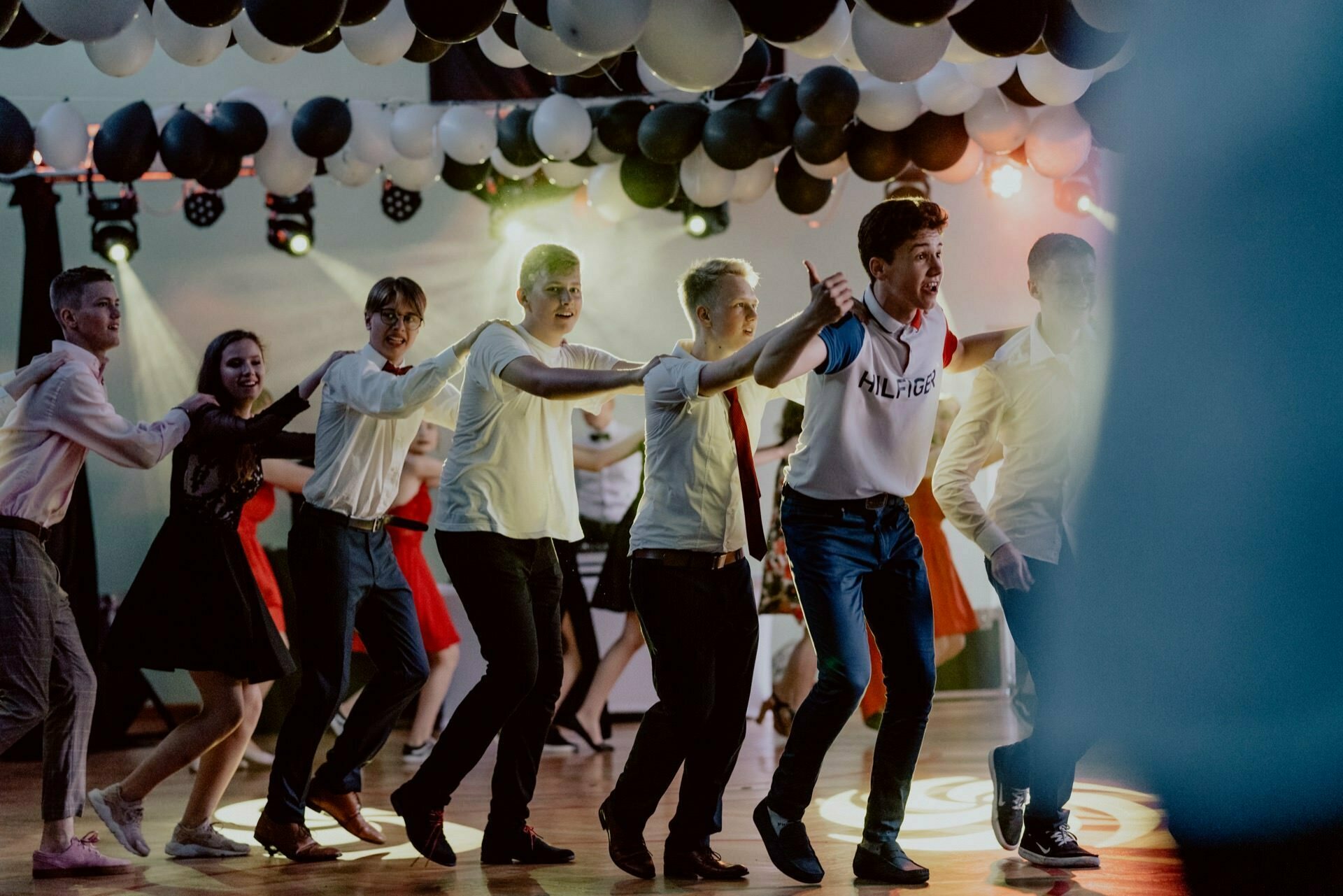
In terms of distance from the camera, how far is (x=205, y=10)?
3.44 metres

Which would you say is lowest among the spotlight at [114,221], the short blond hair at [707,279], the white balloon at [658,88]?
the short blond hair at [707,279]

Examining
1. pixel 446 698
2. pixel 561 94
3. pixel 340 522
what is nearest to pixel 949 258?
pixel 561 94

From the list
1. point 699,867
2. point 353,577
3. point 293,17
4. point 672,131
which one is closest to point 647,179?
point 672,131

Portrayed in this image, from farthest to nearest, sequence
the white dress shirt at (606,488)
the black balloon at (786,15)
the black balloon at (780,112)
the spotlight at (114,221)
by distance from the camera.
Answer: the white dress shirt at (606,488), the spotlight at (114,221), the black balloon at (780,112), the black balloon at (786,15)

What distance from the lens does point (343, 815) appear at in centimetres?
362

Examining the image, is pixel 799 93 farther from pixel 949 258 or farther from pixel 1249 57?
pixel 1249 57

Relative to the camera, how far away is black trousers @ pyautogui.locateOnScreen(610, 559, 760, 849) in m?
3.06

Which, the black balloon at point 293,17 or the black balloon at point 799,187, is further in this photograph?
the black balloon at point 799,187

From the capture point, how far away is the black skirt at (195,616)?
3439 mm

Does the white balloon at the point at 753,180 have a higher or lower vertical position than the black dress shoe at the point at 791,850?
higher

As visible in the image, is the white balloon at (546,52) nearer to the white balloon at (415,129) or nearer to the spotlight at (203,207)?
the white balloon at (415,129)

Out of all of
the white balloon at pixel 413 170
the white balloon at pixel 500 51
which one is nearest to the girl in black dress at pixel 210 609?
the white balloon at pixel 500 51

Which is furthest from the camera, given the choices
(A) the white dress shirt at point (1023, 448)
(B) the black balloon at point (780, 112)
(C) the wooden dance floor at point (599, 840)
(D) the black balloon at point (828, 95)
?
(B) the black balloon at point (780, 112)

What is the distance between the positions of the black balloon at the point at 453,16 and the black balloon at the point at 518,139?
2.01 meters
